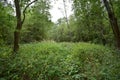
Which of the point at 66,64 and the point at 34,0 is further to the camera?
the point at 34,0

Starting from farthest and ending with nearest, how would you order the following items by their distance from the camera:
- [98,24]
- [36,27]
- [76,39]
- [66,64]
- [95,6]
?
[76,39] → [36,27] → [98,24] → [95,6] → [66,64]

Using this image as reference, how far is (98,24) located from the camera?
16.1 meters

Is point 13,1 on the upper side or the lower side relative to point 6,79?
upper

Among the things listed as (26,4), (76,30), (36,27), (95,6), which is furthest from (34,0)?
(76,30)

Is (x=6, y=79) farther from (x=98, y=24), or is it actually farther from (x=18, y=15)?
(x=98, y=24)

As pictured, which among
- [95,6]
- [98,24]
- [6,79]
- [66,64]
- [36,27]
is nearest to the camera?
[6,79]

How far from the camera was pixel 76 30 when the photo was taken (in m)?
22.1

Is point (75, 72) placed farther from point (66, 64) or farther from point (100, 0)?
point (100, 0)

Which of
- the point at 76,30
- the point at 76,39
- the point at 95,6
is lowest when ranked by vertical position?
the point at 76,39

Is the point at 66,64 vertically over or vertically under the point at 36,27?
under

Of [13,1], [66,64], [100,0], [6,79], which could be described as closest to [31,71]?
→ [6,79]

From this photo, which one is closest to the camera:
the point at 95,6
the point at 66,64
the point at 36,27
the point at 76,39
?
the point at 66,64

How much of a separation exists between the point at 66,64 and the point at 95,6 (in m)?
3.57

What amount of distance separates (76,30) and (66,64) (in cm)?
1698
